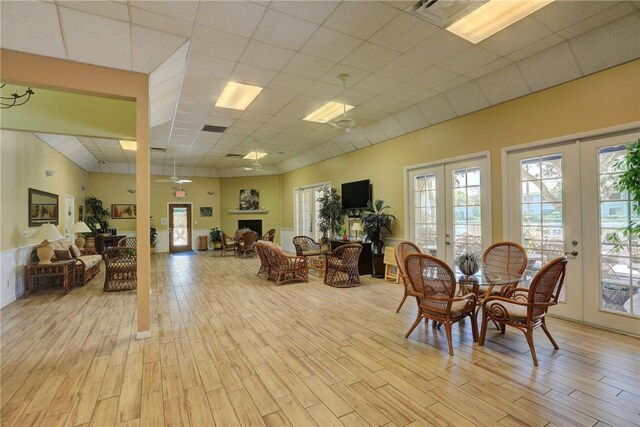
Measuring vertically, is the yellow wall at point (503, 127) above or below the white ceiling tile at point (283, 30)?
below

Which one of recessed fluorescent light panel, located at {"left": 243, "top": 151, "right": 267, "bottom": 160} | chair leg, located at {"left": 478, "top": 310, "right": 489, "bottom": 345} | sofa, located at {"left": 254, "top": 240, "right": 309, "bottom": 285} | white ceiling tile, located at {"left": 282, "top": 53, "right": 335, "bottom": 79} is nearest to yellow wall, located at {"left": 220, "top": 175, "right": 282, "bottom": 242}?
recessed fluorescent light panel, located at {"left": 243, "top": 151, "right": 267, "bottom": 160}

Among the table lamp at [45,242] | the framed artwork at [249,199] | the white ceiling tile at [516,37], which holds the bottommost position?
the table lamp at [45,242]

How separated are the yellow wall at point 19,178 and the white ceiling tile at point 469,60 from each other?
22.2 feet

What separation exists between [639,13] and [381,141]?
173 inches

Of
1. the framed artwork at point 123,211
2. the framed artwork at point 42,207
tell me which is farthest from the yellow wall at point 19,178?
the framed artwork at point 123,211

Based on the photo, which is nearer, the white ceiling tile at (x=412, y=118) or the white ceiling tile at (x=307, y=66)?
the white ceiling tile at (x=307, y=66)

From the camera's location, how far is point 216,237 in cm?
1258

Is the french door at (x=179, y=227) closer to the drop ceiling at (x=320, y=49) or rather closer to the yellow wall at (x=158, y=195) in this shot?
the yellow wall at (x=158, y=195)

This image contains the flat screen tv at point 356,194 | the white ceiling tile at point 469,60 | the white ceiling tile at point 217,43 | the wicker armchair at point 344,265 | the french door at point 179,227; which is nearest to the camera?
the white ceiling tile at point 217,43

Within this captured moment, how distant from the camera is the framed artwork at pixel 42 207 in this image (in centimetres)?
575

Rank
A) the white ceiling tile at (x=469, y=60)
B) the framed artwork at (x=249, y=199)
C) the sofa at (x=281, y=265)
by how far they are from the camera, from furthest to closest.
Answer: the framed artwork at (x=249, y=199)
the sofa at (x=281, y=265)
the white ceiling tile at (x=469, y=60)

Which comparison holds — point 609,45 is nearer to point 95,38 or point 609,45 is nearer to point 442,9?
point 442,9

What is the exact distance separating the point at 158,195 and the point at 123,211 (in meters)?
1.36

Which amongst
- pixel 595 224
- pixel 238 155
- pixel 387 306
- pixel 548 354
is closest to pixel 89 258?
pixel 238 155
